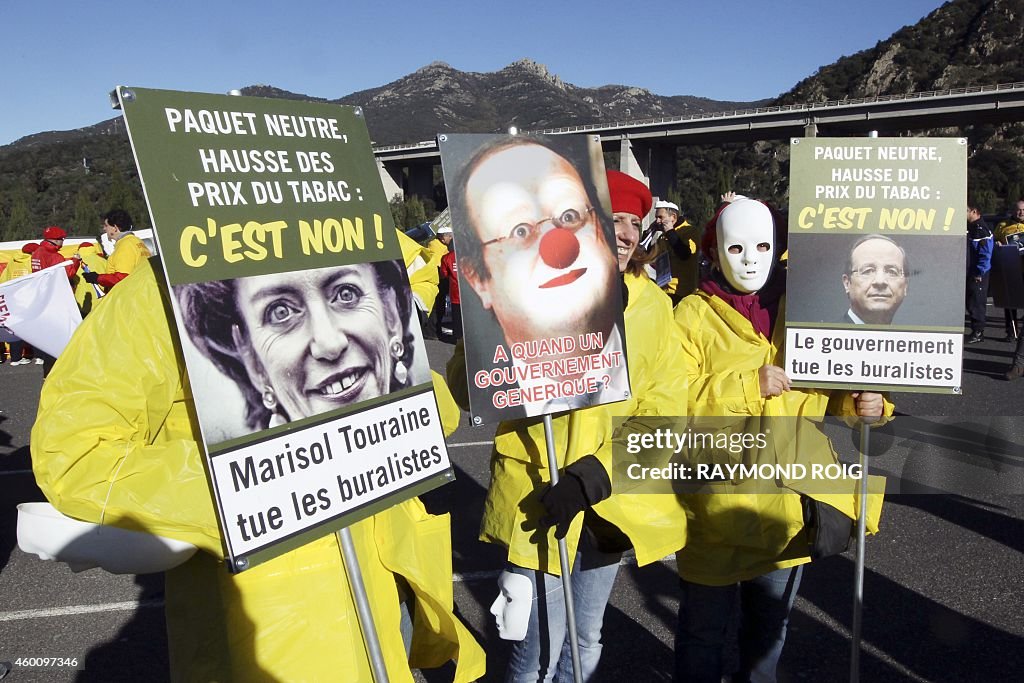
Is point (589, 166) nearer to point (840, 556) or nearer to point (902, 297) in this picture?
point (902, 297)

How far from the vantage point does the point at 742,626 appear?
2852mm

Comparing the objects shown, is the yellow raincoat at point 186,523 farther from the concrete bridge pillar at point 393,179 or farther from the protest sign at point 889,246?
the concrete bridge pillar at point 393,179

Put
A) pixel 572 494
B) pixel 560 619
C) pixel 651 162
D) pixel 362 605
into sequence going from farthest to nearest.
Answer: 1. pixel 651 162
2. pixel 560 619
3. pixel 572 494
4. pixel 362 605

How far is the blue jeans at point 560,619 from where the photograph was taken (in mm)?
2529

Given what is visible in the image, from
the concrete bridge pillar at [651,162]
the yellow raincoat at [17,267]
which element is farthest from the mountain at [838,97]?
the yellow raincoat at [17,267]

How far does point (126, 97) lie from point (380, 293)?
63 centimetres

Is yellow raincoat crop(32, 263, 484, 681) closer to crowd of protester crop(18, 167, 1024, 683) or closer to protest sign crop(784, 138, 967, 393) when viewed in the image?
crowd of protester crop(18, 167, 1024, 683)

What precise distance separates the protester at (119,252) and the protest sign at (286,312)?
6.86 metres

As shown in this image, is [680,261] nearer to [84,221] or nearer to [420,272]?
[420,272]

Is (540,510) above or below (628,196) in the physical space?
below

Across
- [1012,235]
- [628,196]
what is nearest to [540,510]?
[628,196]

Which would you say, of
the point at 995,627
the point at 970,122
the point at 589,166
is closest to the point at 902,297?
the point at 589,166

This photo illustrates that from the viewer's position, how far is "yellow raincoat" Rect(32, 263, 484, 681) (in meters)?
1.54

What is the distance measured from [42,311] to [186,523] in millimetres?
5540
